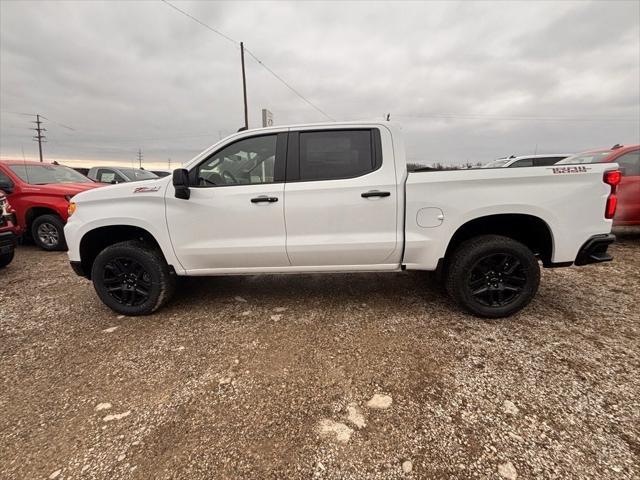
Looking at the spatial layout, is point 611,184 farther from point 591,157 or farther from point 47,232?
point 47,232

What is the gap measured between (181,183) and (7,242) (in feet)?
12.0

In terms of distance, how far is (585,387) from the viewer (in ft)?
6.78

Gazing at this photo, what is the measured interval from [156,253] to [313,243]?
62.8 inches

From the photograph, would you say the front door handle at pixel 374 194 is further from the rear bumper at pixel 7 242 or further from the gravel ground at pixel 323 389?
the rear bumper at pixel 7 242

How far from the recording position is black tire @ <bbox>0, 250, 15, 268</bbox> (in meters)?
4.61

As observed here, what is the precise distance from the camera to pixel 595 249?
110 inches

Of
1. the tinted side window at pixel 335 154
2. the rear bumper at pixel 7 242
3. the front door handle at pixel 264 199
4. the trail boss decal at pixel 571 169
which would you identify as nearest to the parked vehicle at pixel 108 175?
the rear bumper at pixel 7 242

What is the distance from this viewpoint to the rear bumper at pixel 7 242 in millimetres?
4429

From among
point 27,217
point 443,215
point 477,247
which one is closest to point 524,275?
point 477,247

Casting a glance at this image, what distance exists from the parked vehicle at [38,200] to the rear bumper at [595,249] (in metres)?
7.60

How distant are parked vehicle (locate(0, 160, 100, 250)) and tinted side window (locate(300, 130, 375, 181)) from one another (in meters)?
5.30

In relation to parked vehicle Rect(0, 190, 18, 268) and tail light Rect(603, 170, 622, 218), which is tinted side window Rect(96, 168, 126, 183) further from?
tail light Rect(603, 170, 622, 218)

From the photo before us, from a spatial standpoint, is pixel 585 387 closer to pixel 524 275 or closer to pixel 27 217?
pixel 524 275

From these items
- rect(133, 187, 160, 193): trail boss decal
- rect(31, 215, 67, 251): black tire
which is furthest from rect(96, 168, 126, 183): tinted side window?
rect(133, 187, 160, 193): trail boss decal
